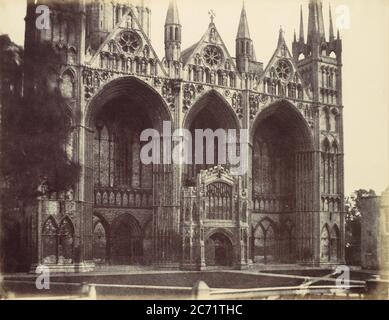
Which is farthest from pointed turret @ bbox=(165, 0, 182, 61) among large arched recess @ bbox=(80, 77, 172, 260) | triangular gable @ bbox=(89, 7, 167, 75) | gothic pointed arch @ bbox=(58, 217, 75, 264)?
gothic pointed arch @ bbox=(58, 217, 75, 264)

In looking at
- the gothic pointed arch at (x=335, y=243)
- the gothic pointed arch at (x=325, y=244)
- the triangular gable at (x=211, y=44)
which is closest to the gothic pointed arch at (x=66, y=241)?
the triangular gable at (x=211, y=44)

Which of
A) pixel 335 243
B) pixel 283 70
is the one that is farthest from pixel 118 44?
pixel 335 243

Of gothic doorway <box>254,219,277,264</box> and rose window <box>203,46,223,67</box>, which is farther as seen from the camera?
gothic doorway <box>254,219,277,264</box>

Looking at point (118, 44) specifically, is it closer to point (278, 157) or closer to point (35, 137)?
point (35, 137)

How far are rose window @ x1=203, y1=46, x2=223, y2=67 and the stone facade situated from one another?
0.08 m

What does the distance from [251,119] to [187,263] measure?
428 inches

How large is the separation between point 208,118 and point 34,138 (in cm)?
1832

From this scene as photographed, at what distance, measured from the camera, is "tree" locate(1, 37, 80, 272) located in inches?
1000

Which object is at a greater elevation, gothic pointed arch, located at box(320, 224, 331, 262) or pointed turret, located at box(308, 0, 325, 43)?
pointed turret, located at box(308, 0, 325, 43)

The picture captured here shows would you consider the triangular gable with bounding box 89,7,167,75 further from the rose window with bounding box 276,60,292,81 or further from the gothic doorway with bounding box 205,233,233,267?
the gothic doorway with bounding box 205,233,233,267

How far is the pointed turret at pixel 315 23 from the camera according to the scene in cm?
4597

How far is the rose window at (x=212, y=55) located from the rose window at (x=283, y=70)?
4860 mm

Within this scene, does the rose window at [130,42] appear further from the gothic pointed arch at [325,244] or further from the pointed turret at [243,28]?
the gothic pointed arch at [325,244]
